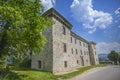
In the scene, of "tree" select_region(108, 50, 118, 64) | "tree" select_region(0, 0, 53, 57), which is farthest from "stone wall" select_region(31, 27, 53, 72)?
"tree" select_region(108, 50, 118, 64)

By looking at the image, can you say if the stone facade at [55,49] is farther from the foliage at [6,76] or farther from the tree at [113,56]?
the tree at [113,56]

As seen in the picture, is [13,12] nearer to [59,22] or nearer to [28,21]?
[28,21]

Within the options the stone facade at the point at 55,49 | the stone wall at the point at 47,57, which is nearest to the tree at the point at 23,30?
the stone wall at the point at 47,57

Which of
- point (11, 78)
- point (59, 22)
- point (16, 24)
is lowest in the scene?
point (11, 78)

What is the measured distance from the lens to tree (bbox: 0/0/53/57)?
11547 mm

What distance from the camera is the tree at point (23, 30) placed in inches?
455

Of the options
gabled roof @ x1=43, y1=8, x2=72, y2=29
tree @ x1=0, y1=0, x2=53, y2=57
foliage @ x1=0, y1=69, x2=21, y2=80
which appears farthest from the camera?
gabled roof @ x1=43, y1=8, x2=72, y2=29

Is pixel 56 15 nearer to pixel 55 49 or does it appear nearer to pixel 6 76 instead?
pixel 55 49

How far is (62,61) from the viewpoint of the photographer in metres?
24.4

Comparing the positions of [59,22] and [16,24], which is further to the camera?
[59,22]

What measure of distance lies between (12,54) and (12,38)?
228cm

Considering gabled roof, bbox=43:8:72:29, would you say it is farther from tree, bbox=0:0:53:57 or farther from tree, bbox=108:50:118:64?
tree, bbox=108:50:118:64

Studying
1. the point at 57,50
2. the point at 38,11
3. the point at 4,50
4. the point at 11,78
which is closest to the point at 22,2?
the point at 38,11

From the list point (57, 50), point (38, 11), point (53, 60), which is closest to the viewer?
point (38, 11)
